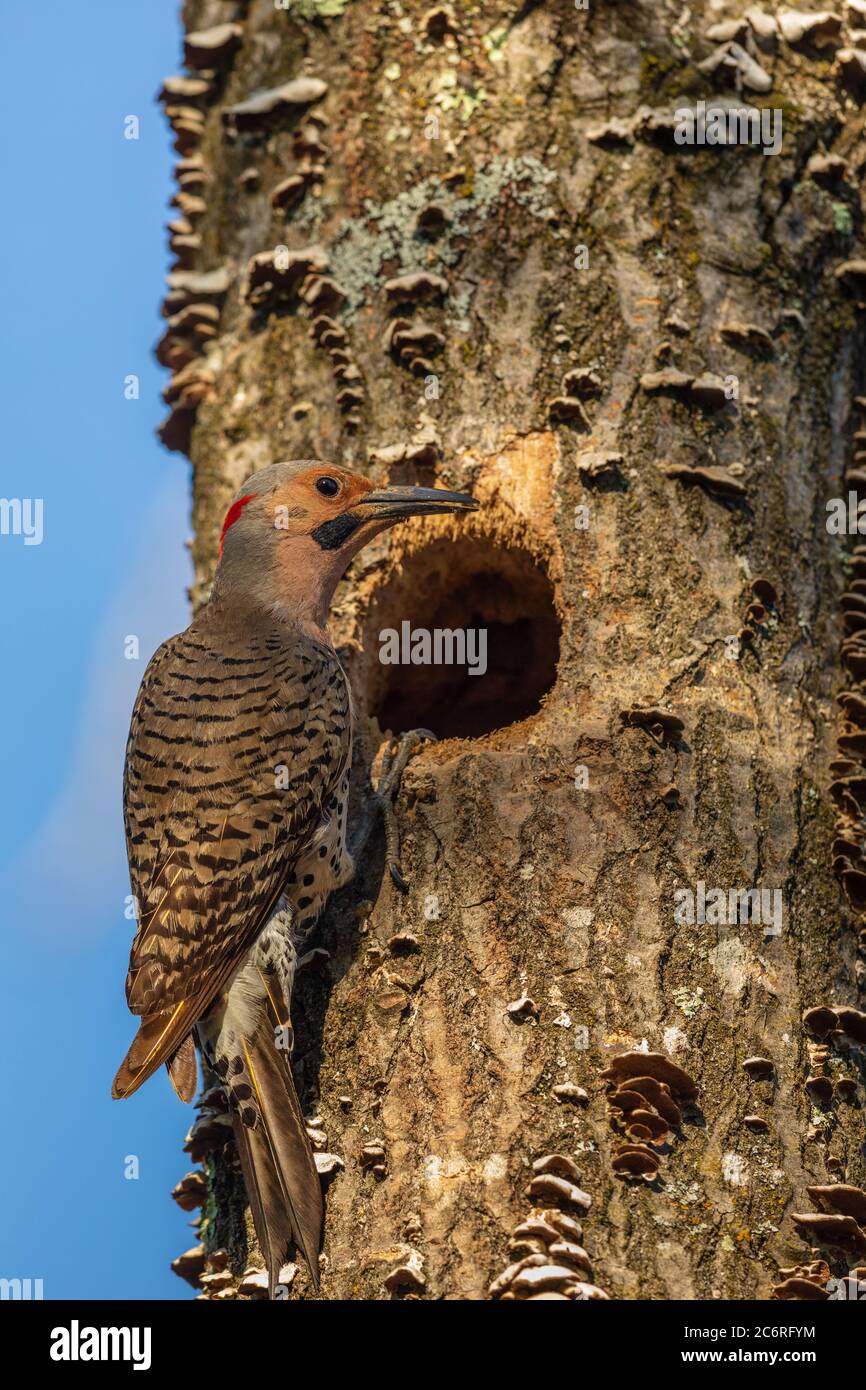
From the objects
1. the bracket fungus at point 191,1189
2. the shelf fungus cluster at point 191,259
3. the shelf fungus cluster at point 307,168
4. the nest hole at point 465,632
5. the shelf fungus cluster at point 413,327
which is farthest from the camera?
the shelf fungus cluster at point 191,259

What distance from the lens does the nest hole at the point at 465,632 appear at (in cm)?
552

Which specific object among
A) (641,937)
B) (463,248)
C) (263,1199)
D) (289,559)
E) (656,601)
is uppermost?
(463,248)

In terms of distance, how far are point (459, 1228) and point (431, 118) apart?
3.64 metres

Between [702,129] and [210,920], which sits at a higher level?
[702,129]

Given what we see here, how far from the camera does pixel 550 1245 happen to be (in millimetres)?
3756

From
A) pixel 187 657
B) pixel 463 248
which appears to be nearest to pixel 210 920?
pixel 187 657

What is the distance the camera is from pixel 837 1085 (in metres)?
4.20

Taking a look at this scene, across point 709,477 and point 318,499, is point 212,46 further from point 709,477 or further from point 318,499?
point 709,477

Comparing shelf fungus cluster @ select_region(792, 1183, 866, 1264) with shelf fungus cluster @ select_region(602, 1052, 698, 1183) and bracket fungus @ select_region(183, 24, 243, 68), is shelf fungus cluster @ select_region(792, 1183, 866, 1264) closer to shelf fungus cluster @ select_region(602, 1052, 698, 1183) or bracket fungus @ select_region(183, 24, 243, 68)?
shelf fungus cluster @ select_region(602, 1052, 698, 1183)
